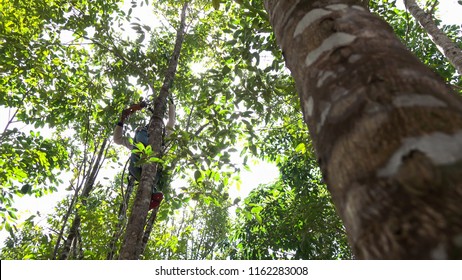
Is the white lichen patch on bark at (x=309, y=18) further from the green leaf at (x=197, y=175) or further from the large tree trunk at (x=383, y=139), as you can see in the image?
the green leaf at (x=197, y=175)

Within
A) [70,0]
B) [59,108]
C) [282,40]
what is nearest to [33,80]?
[59,108]

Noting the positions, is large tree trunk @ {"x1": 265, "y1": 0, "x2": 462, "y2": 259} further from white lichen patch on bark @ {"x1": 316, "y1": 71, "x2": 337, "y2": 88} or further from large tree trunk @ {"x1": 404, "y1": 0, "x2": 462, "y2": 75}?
large tree trunk @ {"x1": 404, "y1": 0, "x2": 462, "y2": 75}

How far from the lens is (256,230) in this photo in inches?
341

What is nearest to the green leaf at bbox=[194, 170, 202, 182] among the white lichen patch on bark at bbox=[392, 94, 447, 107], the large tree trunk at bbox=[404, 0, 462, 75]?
the white lichen patch on bark at bbox=[392, 94, 447, 107]

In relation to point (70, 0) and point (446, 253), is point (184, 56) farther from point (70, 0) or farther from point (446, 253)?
point (446, 253)

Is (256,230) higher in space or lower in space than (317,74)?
higher

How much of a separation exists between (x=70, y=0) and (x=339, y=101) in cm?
673

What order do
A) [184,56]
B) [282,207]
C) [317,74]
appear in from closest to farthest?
1. [317,74]
2. [184,56]
3. [282,207]

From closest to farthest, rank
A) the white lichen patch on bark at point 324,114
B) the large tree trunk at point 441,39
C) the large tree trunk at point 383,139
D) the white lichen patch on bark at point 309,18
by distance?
the large tree trunk at point 383,139, the white lichen patch on bark at point 324,114, the white lichen patch on bark at point 309,18, the large tree trunk at point 441,39

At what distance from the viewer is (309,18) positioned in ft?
2.97

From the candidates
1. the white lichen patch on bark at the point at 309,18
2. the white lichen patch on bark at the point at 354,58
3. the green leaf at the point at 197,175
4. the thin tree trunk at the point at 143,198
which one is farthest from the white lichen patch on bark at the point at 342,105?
the green leaf at the point at 197,175

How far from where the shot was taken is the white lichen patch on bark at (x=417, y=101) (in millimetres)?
573

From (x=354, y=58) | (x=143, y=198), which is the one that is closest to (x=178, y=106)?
(x=143, y=198)

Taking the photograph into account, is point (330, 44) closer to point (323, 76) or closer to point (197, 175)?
point (323, 76)
